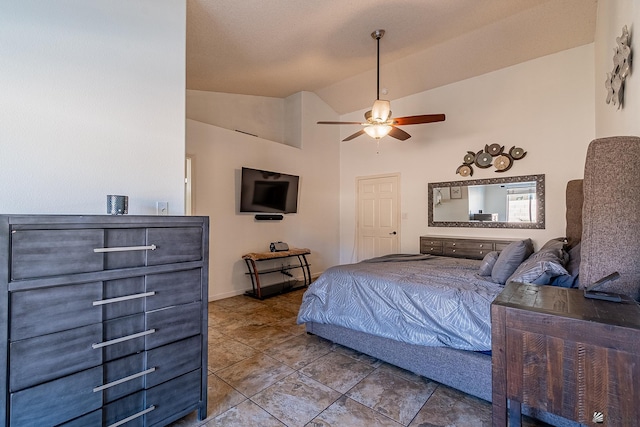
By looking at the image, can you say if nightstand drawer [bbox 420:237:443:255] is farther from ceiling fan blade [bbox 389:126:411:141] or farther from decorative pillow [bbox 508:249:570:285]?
decorative pillow [bbox 508:249:570:285]

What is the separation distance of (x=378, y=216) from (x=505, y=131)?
252cm

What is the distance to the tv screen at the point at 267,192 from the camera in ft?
15.1

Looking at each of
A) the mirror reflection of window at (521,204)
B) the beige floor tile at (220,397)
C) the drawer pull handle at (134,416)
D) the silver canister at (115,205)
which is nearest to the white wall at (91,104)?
the silver canister at (115,205)

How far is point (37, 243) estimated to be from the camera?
1.21 meters

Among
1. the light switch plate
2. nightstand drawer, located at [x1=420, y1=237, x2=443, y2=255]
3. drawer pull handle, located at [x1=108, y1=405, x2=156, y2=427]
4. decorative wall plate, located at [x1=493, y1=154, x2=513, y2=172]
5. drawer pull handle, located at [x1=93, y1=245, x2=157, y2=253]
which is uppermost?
decorative wall plate, located at [x1=493, y1=154, x2=513, y2=172]

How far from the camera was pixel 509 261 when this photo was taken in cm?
232

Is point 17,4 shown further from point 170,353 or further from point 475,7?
point 475,7

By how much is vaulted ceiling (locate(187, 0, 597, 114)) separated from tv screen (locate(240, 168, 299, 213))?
145 cm

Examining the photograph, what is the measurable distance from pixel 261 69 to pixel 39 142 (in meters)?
3.05

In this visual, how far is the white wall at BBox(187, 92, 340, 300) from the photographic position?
4227 mm

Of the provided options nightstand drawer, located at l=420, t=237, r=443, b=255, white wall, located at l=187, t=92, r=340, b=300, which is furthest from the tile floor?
nightstand drawer, located at l=420, t=237, r=443, b=255

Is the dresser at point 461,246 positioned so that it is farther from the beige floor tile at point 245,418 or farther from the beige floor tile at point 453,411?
the beige floor tile at point 245,418

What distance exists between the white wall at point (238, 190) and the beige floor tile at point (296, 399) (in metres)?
2.44

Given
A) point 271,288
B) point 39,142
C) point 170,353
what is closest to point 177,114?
point 39,142
